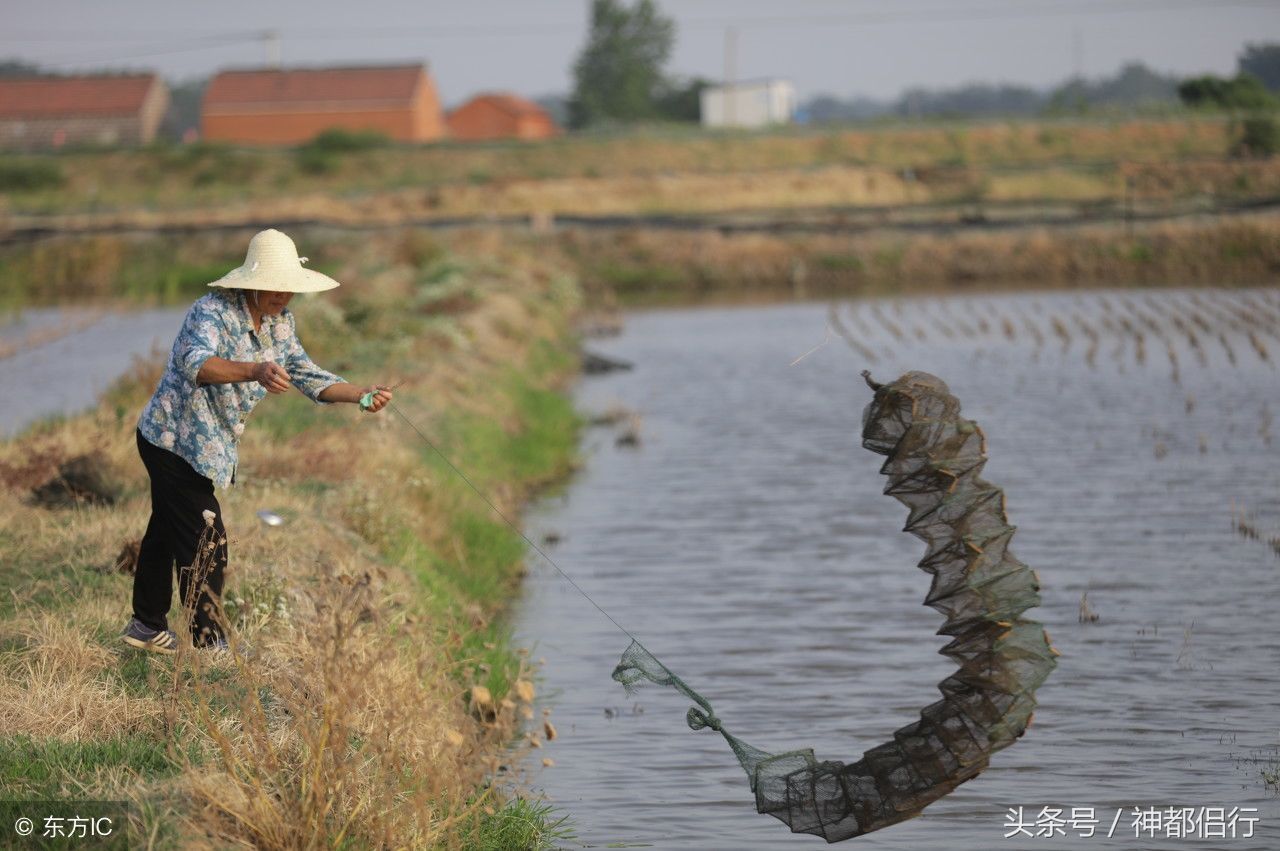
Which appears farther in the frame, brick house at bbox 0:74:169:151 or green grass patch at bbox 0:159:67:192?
brick house at bbox 0:74:169:151

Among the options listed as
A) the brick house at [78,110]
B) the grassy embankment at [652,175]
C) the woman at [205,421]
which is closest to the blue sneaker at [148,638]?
the woman at [205,421]

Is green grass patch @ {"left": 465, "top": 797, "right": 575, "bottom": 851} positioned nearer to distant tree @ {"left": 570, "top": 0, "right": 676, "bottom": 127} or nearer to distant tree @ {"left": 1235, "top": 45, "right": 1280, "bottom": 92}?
distant tree @ {"left": 1235, "top": 45, "right": 1280, "bottom": 92}

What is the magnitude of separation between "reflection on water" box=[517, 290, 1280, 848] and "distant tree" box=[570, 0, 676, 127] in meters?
91.1

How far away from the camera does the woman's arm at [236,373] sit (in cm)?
→ 680

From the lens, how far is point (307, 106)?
84750mm

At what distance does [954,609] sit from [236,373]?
10.0ft

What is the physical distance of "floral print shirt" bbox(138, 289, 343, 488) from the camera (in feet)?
23.6

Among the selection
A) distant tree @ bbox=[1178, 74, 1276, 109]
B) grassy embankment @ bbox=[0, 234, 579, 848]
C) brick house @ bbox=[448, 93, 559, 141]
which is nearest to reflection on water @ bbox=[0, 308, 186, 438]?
grassy embankment @ bbox=[0, 234, 579, 848]

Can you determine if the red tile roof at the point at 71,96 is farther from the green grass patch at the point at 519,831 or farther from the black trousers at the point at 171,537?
the green grass patch at the point at 519,831

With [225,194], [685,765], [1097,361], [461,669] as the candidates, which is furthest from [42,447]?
[225,194]

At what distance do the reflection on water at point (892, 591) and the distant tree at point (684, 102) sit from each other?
88.2 m

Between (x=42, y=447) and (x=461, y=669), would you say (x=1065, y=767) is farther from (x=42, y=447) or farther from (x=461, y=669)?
(x=42, y=447)

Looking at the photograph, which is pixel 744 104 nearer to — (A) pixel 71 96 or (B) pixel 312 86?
(B) pixel 312 86

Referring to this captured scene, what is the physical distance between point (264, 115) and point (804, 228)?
4806cm
